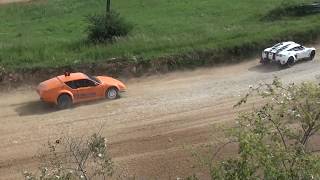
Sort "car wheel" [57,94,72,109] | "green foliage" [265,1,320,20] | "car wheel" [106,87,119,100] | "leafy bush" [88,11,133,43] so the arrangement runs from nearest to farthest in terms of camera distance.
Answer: "car wheel" [57,94,72,109] < "car wheel" [106,87,119,100] < "leafy bush" [88,11,133,43] < "green foliage" [265,1,320,20]

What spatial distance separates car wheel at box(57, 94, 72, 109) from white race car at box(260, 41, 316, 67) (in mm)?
11127

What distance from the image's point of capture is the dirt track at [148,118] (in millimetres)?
23344

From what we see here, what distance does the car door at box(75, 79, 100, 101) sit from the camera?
27.7 meters

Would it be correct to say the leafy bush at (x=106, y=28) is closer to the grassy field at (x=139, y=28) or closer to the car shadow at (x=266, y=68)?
the grassy field at (x=139, y=28)

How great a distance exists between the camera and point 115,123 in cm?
2608

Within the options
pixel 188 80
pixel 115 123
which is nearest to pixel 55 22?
pixel 188 80

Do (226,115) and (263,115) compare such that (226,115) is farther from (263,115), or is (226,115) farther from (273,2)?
(273,2)

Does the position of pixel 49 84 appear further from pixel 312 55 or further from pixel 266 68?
pixel 312 55

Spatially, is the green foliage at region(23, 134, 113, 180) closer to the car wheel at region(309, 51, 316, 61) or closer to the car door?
the car door

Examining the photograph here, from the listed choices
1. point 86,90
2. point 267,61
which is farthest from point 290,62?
point 86,90

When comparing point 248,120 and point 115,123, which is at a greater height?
point 248,120

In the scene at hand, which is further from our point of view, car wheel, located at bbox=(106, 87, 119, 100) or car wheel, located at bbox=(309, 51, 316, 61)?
car wheel, located at bbox=(309, 51, 316, 61)

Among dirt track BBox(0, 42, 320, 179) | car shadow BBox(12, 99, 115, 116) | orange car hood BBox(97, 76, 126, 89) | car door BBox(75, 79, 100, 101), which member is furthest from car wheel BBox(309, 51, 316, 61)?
car door BBox(75, 79, 100, 101)

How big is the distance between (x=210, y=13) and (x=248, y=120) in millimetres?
27538
